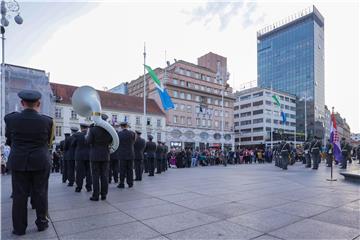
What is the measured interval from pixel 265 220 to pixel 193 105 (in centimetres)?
6033

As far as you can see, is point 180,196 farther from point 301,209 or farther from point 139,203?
point 301,209

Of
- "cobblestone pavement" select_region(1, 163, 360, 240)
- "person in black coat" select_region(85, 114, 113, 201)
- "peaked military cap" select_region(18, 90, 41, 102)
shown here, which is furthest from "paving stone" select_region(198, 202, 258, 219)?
"peaked military cap" select_region(18, 90, 41, 102)

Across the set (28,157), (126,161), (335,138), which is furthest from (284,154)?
(28,157)

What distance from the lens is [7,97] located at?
973 inches

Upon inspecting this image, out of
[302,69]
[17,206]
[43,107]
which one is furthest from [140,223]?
[302,69]

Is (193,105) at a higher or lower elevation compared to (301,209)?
higher

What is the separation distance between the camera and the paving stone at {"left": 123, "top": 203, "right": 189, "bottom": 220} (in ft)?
15.2

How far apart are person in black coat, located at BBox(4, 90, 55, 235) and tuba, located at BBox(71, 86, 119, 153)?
73.1 inches

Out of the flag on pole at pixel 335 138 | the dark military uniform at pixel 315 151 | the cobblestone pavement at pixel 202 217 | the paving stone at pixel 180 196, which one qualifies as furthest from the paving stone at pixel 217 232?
the dark military uniform at pixel 315 151

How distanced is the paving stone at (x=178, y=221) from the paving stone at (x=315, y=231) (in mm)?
→ 1134

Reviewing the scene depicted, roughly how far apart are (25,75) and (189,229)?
28060 millimetres

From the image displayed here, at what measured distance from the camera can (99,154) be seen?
6.36m

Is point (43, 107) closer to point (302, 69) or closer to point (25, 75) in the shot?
point (25, 75)

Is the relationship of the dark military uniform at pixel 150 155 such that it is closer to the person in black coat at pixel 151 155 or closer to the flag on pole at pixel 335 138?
the person in black coat at pixel 151 155
